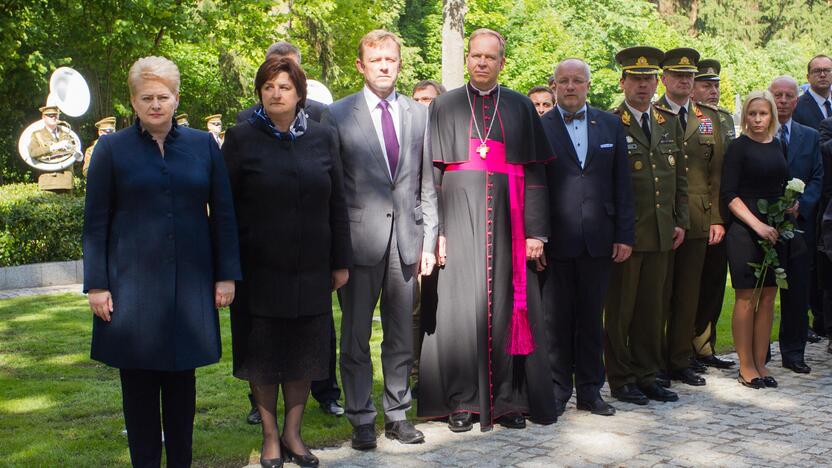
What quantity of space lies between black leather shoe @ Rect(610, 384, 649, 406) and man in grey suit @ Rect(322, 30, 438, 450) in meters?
1.81

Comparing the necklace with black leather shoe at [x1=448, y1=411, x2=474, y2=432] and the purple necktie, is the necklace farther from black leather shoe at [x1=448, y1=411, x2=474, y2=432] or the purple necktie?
black leather shoe at [x1=448, y1=411, x2=474, y2=432]

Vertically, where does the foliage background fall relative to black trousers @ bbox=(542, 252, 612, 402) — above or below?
above

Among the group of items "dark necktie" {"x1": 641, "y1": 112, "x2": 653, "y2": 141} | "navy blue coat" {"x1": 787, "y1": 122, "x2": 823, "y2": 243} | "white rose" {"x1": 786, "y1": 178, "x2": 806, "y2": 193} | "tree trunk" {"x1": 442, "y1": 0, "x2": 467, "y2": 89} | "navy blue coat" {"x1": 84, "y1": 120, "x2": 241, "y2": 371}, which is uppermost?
"tree trunk" {"x1": 442, "y1": 0, "x2": 467, "y2": 89}

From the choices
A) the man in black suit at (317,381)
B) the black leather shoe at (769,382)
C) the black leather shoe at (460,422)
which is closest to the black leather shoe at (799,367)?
the black leather shoe at (769,382)

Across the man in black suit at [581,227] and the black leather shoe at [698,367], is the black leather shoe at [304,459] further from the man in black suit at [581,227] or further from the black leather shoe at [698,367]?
the black leather shoe at [698,367]

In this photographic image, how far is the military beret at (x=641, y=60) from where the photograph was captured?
303 inches

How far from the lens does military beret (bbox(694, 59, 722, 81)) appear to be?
8969mm

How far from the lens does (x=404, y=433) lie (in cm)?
633

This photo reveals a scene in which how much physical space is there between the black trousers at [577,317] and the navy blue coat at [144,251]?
3015mm

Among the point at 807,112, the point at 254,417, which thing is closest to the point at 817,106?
the point at 807,112

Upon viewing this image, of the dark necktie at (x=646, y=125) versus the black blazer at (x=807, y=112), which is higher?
the black blazer at (x=807, y=112)

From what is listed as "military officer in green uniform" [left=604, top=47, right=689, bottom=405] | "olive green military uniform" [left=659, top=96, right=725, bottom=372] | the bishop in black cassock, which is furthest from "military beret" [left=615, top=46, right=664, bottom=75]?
the bishop in black cassock

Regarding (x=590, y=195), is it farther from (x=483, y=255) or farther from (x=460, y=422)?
(x=460, y=422)

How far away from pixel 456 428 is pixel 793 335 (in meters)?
3.59
